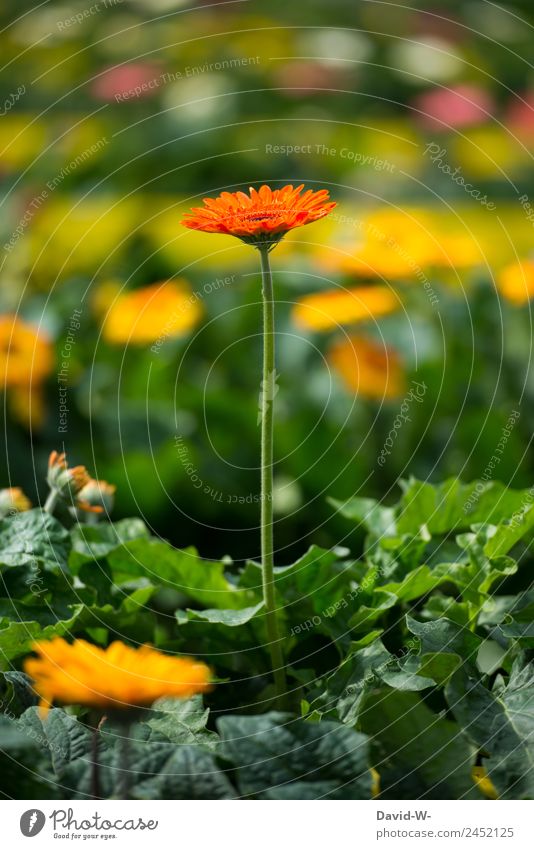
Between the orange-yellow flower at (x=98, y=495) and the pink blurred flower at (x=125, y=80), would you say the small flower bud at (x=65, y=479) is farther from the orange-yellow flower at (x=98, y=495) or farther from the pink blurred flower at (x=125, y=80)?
the pink blurred flower at (x=125, y=80)

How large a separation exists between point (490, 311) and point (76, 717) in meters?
1.07

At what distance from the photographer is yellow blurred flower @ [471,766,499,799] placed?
670 mm

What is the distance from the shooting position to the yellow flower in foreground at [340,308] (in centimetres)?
144

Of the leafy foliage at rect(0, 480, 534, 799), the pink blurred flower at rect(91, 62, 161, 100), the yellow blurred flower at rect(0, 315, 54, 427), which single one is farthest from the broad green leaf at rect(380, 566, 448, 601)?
the pink blurred flower at rect(91, 62, 161, 100)

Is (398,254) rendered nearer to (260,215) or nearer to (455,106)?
(260,215)

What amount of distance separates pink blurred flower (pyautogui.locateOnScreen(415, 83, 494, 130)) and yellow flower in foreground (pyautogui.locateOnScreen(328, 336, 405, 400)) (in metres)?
1.16

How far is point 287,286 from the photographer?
1695 mm

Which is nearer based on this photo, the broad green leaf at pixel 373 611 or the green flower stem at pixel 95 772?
the green flower stem at pixel 95 772

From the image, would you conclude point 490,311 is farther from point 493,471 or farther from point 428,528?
point 428,528

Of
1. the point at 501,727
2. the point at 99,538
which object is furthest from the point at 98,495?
the point at 501,727

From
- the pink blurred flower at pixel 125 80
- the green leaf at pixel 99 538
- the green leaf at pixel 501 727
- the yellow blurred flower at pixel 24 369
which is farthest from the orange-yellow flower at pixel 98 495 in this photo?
the pink blurred flower at pixel 125 80

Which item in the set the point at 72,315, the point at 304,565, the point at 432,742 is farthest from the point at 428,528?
the point at 72,315

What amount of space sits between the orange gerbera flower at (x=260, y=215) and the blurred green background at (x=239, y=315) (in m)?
0.37
